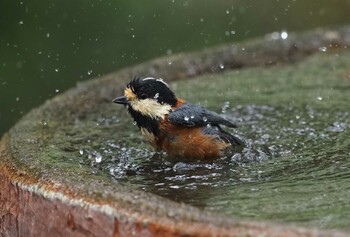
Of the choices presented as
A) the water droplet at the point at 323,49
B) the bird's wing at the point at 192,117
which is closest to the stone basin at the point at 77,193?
the bird's wing at the point at 192,117

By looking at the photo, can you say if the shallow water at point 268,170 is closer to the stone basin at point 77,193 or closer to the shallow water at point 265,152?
the shallow water at point 265,152

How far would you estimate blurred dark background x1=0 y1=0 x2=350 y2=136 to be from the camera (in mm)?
8359

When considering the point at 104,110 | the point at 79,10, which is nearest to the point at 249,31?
the point at 79,10

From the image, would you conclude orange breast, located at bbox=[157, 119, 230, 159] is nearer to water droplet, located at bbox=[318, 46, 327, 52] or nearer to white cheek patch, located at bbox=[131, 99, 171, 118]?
white cheek patch, located at bbox=[131, 99, 171, 118]

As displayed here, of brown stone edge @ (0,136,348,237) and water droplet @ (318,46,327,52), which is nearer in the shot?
brown stone edge @ (0,136,348,237)

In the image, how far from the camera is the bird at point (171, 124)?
13.7 ft

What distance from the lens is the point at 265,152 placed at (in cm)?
409

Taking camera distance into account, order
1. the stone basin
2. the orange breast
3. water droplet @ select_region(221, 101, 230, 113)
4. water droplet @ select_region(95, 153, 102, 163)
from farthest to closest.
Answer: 1. water droplet @ select_region(221, 101, 230, 113)
2. the orange breast
3. water droplet @ select_region(95, 153, 102, 163)
4. the stone basin

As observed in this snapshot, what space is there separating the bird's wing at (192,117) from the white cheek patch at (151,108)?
1.7 inches

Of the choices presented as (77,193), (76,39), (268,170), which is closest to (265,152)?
(268,170)

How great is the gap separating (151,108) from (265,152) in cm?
61

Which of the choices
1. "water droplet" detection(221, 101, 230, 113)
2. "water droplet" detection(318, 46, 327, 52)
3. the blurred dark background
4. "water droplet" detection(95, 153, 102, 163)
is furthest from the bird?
the blurred dark background

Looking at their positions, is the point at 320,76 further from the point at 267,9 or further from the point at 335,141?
the point at 267,9

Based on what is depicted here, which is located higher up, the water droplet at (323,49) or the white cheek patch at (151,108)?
the water droplet at (323,49)
